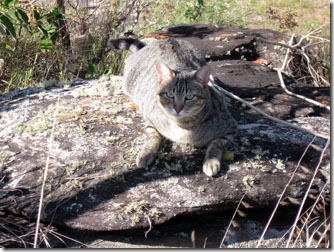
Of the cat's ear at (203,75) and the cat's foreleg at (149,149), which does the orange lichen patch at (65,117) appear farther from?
the cat's ear at (203,75)

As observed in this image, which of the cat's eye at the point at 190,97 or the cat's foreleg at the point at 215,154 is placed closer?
the cat's foreleg at the point at 215,154

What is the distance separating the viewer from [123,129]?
14.1 feet

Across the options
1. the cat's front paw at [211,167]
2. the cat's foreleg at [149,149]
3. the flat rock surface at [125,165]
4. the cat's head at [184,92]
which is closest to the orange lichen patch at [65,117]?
the flat rock surface at [125,165]

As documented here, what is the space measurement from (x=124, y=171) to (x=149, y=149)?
0.85 ft

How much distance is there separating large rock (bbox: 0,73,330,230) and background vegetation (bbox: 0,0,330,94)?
987 mm

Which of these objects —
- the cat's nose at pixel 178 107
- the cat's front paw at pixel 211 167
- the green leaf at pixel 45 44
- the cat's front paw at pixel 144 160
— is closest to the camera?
the cat's front paw at pixel 211 167

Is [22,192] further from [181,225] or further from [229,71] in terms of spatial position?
[229,71]

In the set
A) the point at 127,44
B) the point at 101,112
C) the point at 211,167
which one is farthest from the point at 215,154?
the point at 127,44

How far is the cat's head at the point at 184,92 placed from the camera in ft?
12.7

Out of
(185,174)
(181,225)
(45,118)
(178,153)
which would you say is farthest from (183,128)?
(45,118)

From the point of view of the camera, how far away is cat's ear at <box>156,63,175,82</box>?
396 centimetres

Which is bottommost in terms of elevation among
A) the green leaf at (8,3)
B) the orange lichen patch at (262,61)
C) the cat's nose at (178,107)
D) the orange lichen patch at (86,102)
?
the orange lichen patch at (262,61)

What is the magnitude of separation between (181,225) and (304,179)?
0.92 metres

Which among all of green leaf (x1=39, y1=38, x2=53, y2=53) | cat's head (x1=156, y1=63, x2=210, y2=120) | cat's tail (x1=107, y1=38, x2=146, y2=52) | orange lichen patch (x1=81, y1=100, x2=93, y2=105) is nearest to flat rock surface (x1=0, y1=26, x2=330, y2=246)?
orange lichen patch (x1=81, y1=100, x2=93, y2=105)
